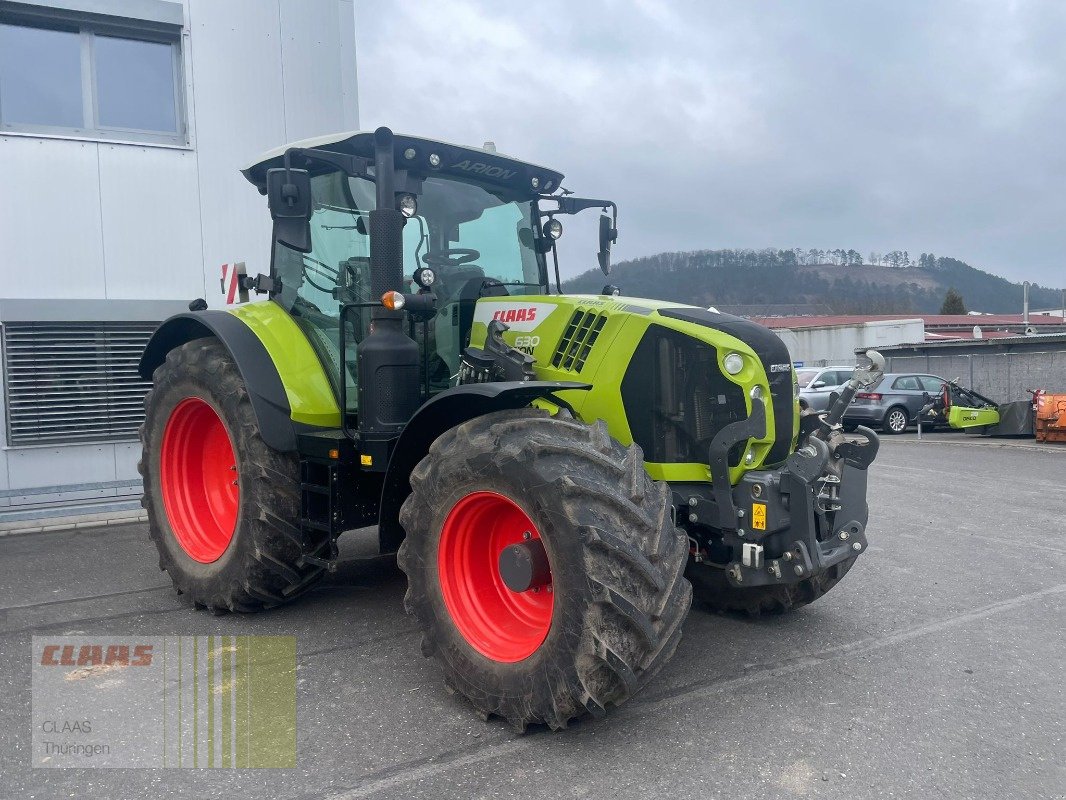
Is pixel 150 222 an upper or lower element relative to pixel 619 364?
upper

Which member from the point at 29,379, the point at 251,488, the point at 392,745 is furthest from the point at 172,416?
the point at 29,379

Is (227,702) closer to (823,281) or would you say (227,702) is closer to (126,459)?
(126,459)

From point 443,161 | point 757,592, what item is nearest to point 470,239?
point 443,161

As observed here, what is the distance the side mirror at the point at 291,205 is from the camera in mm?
4180

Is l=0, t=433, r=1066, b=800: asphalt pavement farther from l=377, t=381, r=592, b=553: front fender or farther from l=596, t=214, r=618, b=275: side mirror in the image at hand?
l=596, t=214, r=618, b=275: side mirror

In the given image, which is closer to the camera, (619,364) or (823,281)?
(619,364)

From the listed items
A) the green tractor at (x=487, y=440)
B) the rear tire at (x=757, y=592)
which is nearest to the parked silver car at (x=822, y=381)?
the rear tire at (x=757, y=592)

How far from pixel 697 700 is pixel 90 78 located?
8.18 meters

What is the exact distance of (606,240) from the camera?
17.9ft

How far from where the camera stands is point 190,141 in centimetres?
869

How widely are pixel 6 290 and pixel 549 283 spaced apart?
5676mm

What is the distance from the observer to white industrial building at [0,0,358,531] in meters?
8.07

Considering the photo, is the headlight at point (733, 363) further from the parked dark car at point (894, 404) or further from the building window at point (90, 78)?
the parked dark car at point (894, 404)

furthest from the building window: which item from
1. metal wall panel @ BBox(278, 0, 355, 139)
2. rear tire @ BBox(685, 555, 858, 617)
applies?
rear tire @ BBox(685, 555, 858, 617)
